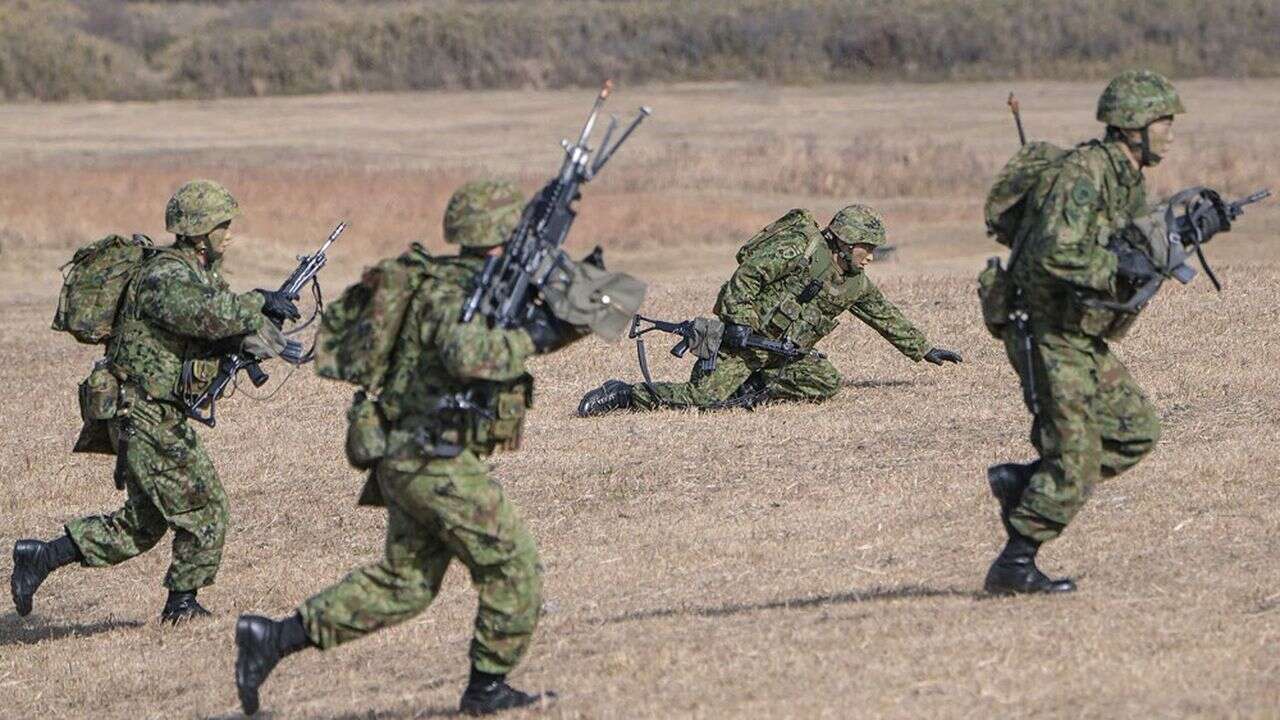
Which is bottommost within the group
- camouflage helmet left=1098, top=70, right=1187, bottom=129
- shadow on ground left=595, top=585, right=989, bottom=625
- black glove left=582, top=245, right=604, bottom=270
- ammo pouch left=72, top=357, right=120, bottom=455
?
shadow on ground left=595, top=585, right=989, bottom=625

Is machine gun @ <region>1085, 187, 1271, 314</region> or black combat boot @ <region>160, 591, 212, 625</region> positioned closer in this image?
machine gun @ <region>1085, 187, 1271, 314</region>

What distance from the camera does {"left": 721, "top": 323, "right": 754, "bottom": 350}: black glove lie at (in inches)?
541

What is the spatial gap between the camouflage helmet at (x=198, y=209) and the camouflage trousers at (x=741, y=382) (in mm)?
4838

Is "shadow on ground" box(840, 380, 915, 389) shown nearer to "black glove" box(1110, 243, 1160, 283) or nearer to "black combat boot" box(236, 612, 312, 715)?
"black glove" box(1110, 243, 1160, 283)

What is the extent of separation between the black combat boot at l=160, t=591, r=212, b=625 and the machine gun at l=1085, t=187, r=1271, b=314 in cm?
480

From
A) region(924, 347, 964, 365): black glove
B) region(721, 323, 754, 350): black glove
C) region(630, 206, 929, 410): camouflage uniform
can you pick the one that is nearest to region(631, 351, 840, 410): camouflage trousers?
region(630, 206, 929, 410): camouflage uniform

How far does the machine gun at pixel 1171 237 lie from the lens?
312 inches

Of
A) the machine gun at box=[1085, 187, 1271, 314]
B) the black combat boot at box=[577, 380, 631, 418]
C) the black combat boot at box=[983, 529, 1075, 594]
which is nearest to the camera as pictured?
the machine gun at box=[1085, 187, 1271, 314]

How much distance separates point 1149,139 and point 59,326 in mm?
5217

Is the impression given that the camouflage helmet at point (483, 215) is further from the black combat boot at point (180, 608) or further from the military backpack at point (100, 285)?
the black combat boot at point (180, 608)

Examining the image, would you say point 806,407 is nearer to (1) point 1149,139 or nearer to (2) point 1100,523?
(2) point 1100,523

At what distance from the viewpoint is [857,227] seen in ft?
44.3

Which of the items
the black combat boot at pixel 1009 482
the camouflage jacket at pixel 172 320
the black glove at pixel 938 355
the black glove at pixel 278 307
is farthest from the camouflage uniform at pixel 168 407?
the black glove at pixel 938 355

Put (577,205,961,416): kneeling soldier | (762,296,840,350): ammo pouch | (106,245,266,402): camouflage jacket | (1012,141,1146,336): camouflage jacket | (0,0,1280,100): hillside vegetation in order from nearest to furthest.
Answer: (1012,141,1146,336): camouflage jacket
(106,245,266,402): camouflage jacket
(577,205,961,416): kneeling soldier
(762,296,840,350): ammo pouch
(0,0,1280,100): hillside vegetation
